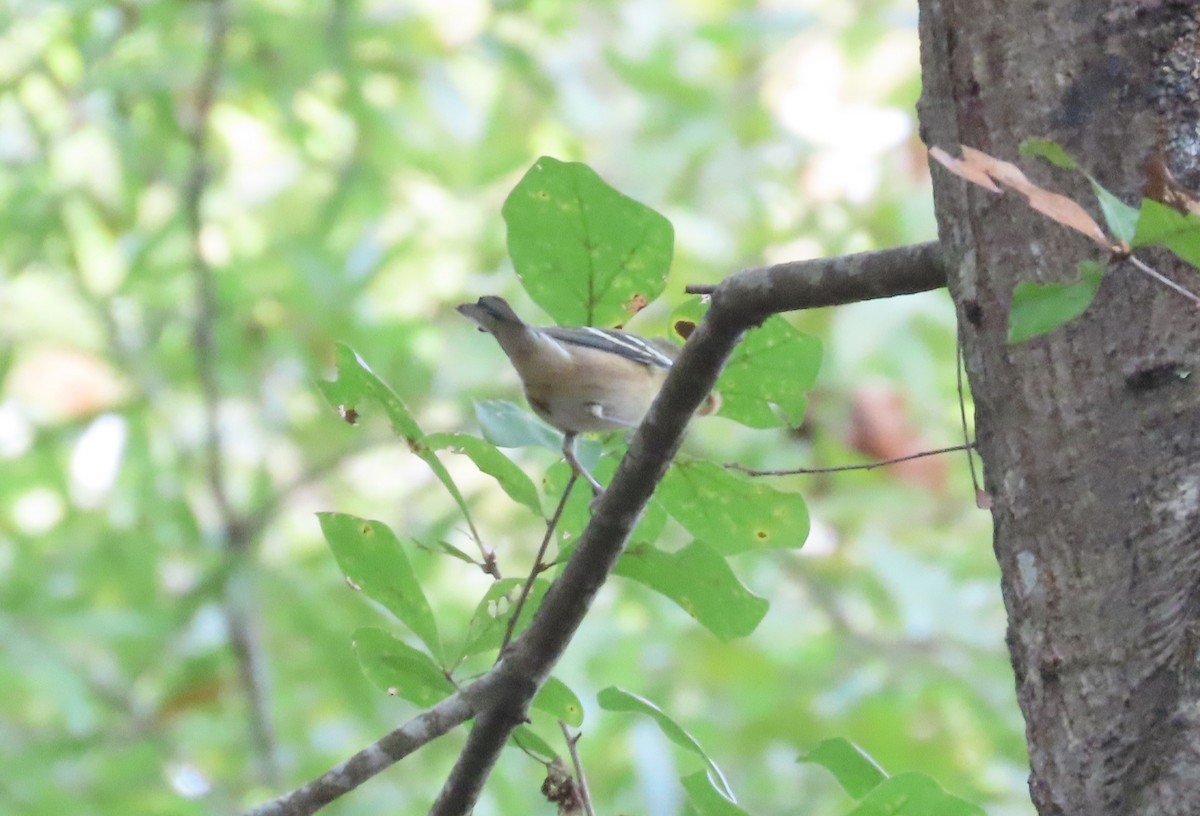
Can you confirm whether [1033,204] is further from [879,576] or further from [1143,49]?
[879,576]

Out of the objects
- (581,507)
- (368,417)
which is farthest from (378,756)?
(368,417)

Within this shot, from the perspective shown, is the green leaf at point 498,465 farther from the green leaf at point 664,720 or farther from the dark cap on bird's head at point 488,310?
the dark cap on bird's head at point 488,310

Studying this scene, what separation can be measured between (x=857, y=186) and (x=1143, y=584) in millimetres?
3234

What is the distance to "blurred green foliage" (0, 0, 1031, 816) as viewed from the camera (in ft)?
11.3

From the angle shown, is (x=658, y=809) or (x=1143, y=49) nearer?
(x=1143, y=49)

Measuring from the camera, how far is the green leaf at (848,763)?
1.12 meters

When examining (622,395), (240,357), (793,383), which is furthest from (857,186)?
(793,383)

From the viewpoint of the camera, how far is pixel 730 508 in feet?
4.35

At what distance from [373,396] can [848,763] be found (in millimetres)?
515

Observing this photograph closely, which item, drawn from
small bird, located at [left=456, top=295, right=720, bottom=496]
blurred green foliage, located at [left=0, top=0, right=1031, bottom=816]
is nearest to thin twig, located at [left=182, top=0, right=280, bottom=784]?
blurred green foliage, located at [left=0, top=0, right=1031, bottom=816]

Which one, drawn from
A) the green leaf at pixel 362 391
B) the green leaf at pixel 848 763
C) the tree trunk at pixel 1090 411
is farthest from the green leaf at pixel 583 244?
the green leaf at pixel 848 763

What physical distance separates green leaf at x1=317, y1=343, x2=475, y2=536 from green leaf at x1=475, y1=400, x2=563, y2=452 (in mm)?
101

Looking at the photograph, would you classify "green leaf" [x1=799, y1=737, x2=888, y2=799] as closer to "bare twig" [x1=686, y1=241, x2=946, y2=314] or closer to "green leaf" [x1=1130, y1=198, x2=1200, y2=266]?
"bare twig" [x1=686, y1=241, x2=946, y2=314]

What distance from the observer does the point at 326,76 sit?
4129 mm
